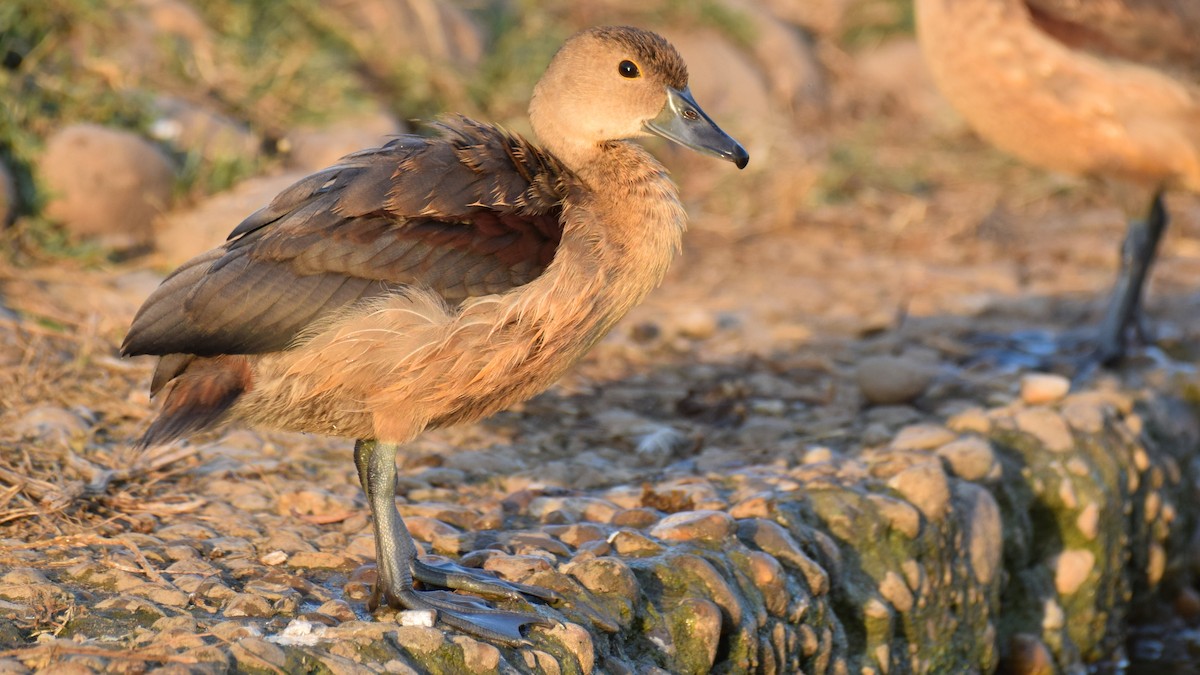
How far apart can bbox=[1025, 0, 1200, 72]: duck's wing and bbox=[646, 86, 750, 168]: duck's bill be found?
9.50ft

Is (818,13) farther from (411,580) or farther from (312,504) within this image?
(411,580)

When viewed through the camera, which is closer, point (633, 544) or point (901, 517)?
point (633, 544)

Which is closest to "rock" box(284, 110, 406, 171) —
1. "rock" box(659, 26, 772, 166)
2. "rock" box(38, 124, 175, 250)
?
"rock" box(38, 124, 175, 250)

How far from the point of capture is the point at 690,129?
12.9ft

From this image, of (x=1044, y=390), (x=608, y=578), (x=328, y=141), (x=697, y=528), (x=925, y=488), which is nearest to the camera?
(x=608, y=578)

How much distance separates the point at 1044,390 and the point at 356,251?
116 inches

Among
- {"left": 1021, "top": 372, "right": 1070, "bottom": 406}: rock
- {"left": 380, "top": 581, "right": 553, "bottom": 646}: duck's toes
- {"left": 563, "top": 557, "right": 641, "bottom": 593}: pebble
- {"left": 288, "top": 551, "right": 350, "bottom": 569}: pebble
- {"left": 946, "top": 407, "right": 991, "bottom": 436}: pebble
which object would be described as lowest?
{"left": 380, "top": 581, "right": 553, "bottom": 646}: duck's toes

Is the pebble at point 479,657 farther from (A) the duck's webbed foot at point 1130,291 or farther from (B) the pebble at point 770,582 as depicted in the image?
(A) the duck's webbed foot at point 1130,291

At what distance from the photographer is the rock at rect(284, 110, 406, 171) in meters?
6.61

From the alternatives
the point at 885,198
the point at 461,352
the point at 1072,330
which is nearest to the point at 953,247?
the point at 885,198

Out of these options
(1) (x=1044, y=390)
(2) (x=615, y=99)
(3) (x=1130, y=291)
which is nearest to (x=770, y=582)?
(2) (x=615, y=99)

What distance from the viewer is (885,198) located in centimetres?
848

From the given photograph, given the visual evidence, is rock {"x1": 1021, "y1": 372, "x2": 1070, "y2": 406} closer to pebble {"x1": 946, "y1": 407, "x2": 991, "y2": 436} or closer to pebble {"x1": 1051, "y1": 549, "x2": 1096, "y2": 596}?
pebble {"x1": 946, "y1": 407, "x2": 991, "y2": 436}

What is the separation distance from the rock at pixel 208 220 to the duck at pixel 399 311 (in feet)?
8.38
